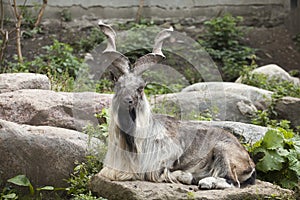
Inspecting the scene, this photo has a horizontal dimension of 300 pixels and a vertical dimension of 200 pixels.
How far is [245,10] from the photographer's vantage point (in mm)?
17219

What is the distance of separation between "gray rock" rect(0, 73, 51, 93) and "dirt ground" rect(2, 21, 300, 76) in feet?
14.8

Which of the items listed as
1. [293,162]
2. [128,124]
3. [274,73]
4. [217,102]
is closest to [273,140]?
[293,162]

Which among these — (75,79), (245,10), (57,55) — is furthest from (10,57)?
(245,10)

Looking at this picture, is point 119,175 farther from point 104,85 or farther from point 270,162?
point 104,85

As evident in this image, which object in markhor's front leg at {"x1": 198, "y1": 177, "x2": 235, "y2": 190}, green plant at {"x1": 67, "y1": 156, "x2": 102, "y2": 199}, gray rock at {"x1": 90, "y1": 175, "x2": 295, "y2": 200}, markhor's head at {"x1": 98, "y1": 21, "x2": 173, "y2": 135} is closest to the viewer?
gray rock at {"x1": 90, "y1": 175, "x2": 295, "y2": 200}

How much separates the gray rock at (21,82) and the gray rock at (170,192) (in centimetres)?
345

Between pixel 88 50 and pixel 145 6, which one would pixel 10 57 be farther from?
pixel 145 6

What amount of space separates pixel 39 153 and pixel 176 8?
392 inches

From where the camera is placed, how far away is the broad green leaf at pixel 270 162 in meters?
7.82

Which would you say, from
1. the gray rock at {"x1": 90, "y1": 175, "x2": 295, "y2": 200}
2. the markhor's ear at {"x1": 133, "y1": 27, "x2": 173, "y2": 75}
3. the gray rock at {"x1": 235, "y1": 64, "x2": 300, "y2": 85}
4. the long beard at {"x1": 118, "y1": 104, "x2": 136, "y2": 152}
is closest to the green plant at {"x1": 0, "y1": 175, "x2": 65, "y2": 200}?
the gray rock at {"x1": 90, "y1": 175, "x2": 295, "y2": 200}

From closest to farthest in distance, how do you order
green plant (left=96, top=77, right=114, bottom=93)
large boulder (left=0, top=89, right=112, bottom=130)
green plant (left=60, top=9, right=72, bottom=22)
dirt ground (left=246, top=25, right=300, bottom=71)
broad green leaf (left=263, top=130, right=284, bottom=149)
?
1. broad green leaf (left=263, top=130, right=284, bottom=149)
2. large boulder (left=0, top=89, right=112, bottom=130)
3. green plant (left=96, top=77, right=114, bottom=93)
4. dirt ground (left=246, top=25, right=300, bottom=71)
5. green plant (left=60, top=9, right=72, bottom=22)

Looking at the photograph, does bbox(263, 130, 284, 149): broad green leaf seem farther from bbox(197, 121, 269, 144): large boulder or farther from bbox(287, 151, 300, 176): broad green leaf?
bbox(197, 121, 269, 144): large boulder

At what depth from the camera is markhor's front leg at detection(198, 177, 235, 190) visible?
694 cm

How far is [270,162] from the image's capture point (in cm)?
784
